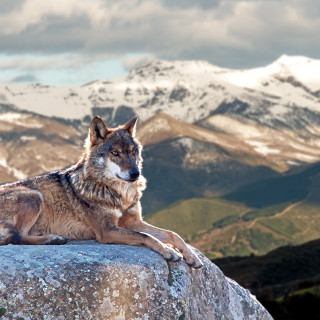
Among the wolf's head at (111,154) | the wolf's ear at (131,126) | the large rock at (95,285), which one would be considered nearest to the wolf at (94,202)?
the wolf's head at (111,154)

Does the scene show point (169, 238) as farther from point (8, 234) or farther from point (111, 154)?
point (8, 234)

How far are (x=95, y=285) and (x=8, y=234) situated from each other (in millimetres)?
2888

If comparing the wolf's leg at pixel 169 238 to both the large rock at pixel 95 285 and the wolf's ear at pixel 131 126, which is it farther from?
the wolf's ear at pixel 131 126

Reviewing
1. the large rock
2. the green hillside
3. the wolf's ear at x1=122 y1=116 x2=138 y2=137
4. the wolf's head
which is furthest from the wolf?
the green hillside

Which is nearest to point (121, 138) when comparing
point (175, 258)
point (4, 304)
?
point (175, 258)

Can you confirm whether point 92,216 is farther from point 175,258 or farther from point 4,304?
point 4,304

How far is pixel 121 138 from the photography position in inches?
590

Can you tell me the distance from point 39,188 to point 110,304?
425 cm

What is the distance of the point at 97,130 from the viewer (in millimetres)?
15008

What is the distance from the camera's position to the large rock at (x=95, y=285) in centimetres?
1136

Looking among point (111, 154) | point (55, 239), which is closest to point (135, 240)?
point (55, 239)

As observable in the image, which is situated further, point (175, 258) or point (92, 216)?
point (92, 216)

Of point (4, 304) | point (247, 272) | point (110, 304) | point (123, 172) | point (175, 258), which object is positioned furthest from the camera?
point (247, 272)

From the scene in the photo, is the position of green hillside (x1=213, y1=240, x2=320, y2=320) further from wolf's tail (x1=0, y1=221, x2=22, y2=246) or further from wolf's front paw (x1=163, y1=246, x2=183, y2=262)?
wolf's tail (x1=0, y1=221, x2=22, y2=246)
